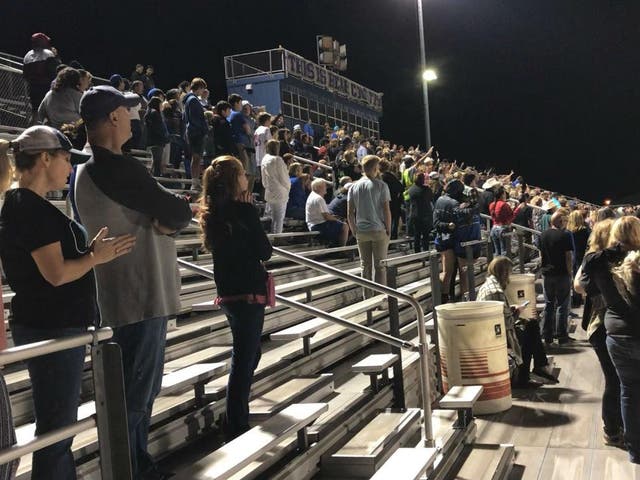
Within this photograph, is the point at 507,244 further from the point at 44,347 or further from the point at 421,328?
the point at 44,347

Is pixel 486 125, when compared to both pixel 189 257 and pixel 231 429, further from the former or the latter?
pixel 231 429

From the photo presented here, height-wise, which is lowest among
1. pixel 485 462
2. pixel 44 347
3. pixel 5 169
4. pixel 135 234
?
pixel 485 462

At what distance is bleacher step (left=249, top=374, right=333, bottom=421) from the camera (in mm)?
4309

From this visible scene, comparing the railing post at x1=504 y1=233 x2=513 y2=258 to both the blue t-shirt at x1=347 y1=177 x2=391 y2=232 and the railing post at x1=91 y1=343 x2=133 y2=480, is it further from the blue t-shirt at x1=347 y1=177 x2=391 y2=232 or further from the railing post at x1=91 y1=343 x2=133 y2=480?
the railing post at x1=91 y1=343 x2=133 y2=480

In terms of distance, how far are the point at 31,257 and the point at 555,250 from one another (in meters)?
8.14

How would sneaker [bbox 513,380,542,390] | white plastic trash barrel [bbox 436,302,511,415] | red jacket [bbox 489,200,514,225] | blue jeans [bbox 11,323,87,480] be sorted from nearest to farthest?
blue jeans [bbox 11,323,87,480]
white plastic trash barrel [bbox 436,302,511,415]
sneaker [bbox 513,380,542,390]
red jacket [bbox 489,200,514,225]

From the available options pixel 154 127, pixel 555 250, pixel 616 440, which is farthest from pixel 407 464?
pixel 154 127

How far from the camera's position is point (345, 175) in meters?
12.0

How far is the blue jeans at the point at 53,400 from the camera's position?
2.32 m

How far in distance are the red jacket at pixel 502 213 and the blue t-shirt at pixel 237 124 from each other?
442 centimetres

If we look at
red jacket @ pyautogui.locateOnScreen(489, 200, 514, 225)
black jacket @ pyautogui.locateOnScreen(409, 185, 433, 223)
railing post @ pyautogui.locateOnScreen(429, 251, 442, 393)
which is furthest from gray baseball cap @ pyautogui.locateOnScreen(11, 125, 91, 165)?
red jacket @ pyautogui.locateOnScreen(489, 200, 514, 225)

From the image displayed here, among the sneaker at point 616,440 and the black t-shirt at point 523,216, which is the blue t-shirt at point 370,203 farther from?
the black t-shirt at point 523,216

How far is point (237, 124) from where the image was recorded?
978 cm

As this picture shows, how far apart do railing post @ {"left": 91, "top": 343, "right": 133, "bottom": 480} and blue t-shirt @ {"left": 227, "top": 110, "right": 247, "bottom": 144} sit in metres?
8.08
